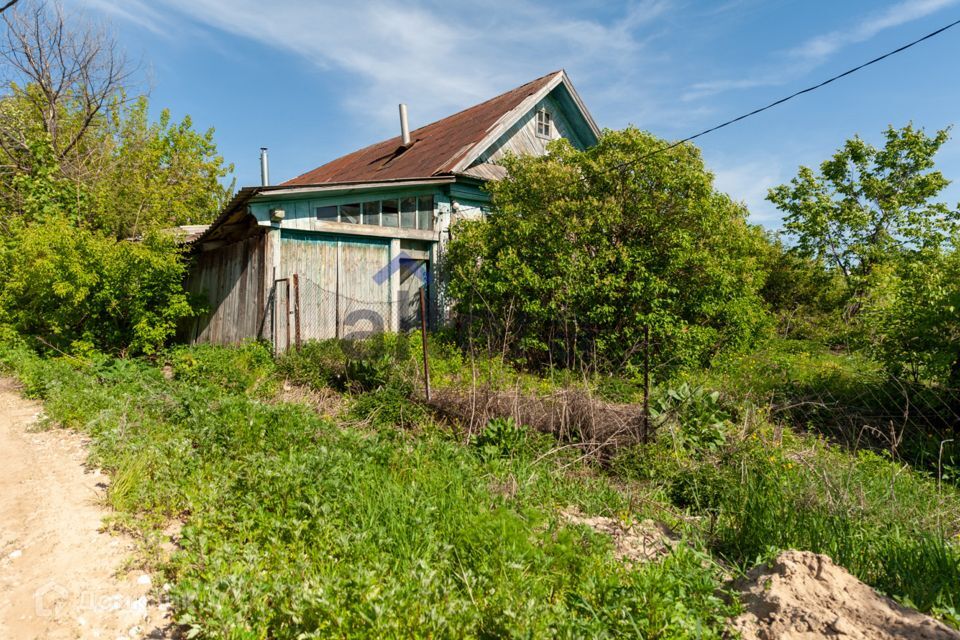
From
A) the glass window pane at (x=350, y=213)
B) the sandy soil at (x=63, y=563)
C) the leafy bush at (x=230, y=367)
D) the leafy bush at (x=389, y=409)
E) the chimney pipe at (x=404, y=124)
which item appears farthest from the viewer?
the chimney pipe at (x=404, y=124)

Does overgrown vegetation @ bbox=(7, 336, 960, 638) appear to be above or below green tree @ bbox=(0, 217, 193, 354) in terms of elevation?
below

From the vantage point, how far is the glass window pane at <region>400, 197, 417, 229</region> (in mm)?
10984

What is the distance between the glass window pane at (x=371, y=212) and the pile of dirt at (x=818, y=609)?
904 cm

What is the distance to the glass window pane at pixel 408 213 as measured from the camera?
1098cm

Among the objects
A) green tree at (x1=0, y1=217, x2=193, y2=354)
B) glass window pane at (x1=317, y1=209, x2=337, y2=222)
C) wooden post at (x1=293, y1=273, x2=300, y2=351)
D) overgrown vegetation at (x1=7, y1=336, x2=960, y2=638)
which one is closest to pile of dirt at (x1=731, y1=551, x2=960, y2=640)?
overgrown vegetation at (x1=7, y1=336, x2=960, y2=638)

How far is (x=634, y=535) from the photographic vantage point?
378 cm

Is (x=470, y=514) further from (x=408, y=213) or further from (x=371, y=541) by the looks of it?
(x=408, y=213)

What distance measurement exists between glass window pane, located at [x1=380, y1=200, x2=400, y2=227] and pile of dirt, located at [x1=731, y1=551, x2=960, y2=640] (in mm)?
9149

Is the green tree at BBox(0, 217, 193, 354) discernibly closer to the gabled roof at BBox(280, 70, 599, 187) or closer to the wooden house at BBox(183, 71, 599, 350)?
the wooden house at BBox(183, 71, 599, 350)

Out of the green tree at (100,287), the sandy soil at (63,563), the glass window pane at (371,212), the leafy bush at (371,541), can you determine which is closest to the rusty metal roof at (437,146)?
the glass window pane at (371,212)

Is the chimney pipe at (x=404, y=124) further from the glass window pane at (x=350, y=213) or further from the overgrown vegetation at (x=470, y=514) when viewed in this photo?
the overgrown vegetation at (x=470, y=514)

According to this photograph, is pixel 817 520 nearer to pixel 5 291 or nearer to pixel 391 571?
pixel 391 571

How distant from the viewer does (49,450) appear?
5348mm


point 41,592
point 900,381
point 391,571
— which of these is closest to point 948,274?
point 900,381
